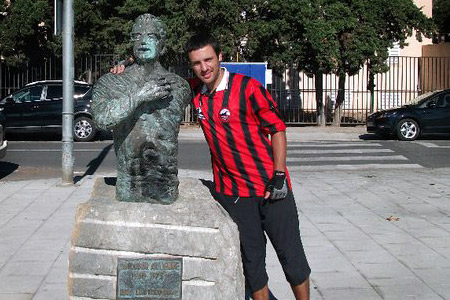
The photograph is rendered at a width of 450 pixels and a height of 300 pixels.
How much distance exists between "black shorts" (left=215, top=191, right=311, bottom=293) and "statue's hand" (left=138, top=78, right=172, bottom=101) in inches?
34.5

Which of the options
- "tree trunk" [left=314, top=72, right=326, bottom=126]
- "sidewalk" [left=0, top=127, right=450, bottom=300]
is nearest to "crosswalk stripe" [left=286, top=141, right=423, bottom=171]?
"sidewalk" [left=0, top=127, right=450, bottom=300]

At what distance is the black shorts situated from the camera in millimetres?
4719

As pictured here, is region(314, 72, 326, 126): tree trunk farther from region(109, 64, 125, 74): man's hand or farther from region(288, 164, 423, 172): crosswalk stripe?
region(109, 64, 125, 74): man's hand

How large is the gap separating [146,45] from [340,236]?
13.5 feet

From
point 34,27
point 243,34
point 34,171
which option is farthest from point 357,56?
point 34,171

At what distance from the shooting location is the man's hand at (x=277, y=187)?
4566 millimetres

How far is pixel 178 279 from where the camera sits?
4375 mm

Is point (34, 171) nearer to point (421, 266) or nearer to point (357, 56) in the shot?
point (421, 266)

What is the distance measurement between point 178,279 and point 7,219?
4.90 m

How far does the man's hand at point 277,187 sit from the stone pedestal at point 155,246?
37 centimetres

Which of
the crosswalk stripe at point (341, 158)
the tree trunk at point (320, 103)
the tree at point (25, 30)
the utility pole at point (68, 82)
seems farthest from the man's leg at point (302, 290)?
the tree at point (25, 30)

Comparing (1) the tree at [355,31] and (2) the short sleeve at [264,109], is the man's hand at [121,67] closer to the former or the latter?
(2) the short sleeve at [264,109]

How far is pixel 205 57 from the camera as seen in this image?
15.0 feet

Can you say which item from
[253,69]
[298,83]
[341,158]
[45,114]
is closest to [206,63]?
[341,158]
